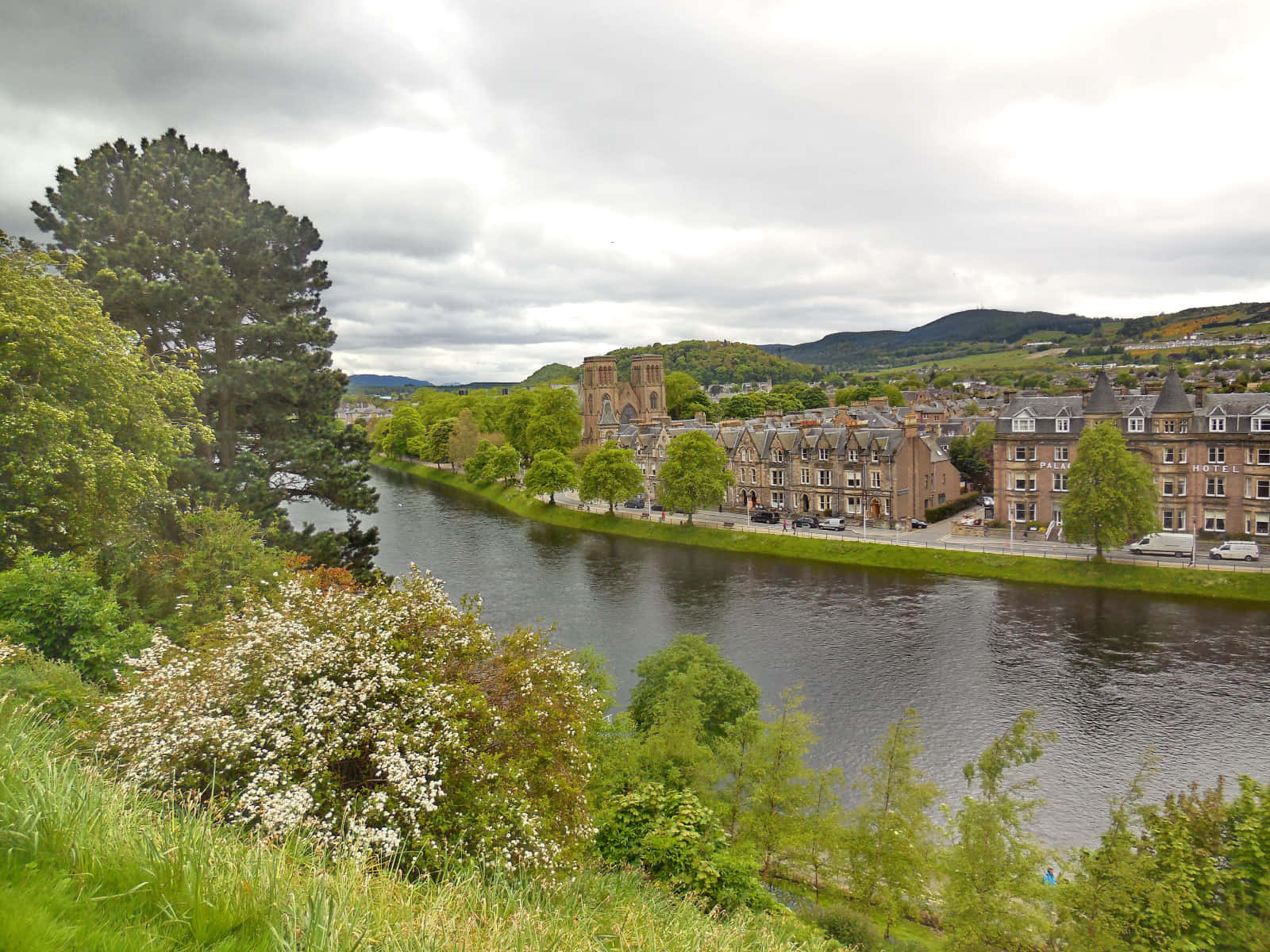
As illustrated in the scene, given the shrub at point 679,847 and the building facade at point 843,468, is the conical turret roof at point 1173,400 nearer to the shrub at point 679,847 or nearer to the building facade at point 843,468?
the building facade at point 843,468

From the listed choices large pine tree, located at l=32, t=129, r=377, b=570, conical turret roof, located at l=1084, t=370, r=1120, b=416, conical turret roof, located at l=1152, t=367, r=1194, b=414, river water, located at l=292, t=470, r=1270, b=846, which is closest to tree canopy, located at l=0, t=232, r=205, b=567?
large pine tree, located at l=32, t=129, r=377, b=570

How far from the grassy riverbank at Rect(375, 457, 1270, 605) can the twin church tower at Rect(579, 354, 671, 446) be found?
171 ft

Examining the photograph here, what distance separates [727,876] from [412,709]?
8.77 meters

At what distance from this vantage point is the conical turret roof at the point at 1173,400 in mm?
56938

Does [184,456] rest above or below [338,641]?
above

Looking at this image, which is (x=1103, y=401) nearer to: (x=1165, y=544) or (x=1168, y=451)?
(x=1168, y=451)

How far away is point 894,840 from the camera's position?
1727cm

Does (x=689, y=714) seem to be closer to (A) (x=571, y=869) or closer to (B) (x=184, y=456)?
(A) (x=571, y=869)

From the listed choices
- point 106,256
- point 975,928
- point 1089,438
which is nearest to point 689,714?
point 975,928

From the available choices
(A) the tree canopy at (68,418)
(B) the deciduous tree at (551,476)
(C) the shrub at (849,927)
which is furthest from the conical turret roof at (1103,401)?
(A) the tree canopy at (68,418)

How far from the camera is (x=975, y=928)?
14.6 meters

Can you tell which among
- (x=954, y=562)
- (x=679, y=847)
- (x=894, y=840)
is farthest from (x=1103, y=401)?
(x=679, y=847)

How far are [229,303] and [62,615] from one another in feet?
57.4

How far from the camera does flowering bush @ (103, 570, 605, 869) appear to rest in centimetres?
1054
